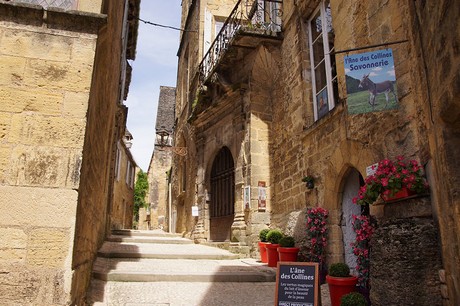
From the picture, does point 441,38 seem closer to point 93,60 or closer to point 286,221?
point 93,60

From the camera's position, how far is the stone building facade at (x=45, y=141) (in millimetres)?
2646

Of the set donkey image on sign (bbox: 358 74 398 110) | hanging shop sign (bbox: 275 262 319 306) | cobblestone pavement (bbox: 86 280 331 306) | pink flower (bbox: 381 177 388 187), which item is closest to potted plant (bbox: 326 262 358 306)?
cobblestone pavement (bbox: 86 280 331 306)

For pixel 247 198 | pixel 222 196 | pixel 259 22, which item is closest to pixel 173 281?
pixel 247 198

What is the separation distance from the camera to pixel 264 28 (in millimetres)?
8062

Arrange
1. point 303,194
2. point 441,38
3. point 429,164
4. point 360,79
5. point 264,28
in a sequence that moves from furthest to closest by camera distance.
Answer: point 264,28, point 303,194, point 360,79, point 429,164, point 441,38

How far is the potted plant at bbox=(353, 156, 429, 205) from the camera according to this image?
3.43m

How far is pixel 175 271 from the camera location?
5.32 m

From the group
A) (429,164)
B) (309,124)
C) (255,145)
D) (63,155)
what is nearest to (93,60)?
(63,155)

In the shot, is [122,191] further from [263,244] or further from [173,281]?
[173,281]

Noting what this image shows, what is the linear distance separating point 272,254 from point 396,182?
3.35m

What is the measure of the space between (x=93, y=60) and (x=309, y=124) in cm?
424

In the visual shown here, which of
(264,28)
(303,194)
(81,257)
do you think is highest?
(264,28)

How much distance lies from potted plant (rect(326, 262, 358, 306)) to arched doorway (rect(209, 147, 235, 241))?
528cm

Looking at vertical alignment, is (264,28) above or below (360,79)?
above
